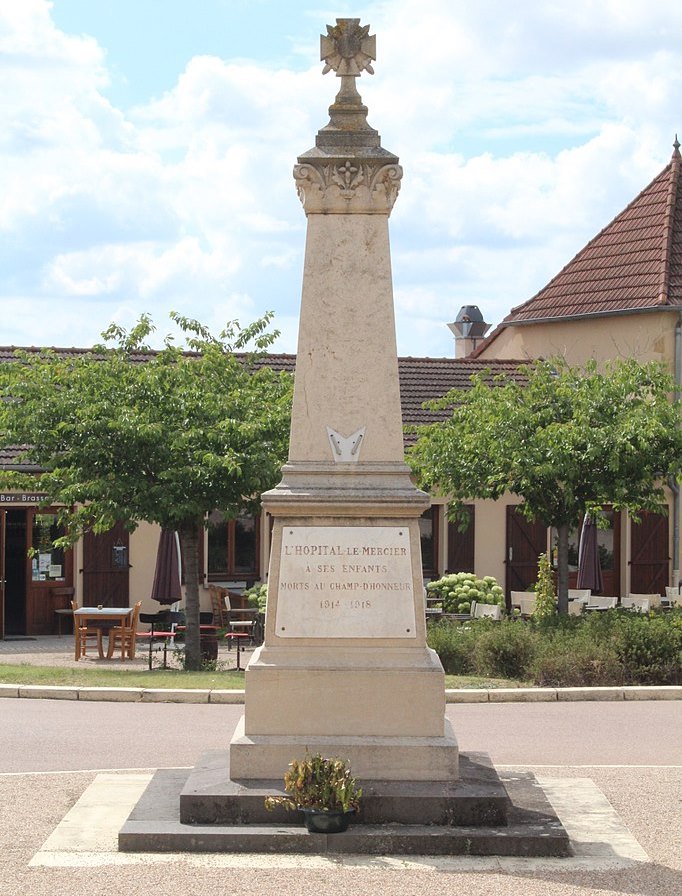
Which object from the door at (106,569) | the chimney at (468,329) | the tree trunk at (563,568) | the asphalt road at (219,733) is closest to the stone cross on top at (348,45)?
the asphalt road at (219,733)

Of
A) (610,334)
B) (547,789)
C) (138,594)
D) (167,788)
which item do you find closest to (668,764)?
(547,789)

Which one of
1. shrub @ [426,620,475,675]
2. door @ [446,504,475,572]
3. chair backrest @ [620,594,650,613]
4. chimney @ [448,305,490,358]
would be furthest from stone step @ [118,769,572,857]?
chimney @ [448,305,490,358]

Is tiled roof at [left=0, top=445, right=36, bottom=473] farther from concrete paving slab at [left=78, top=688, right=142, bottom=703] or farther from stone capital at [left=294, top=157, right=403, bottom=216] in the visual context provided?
stone capital at [left=294, top=157, right=403, bottom=216]

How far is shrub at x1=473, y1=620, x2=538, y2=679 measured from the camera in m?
17.0

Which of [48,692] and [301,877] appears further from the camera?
[48,692]

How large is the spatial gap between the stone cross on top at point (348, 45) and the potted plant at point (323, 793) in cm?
444

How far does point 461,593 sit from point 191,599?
564cm

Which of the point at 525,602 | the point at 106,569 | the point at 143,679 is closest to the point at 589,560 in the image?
the point at 525,602

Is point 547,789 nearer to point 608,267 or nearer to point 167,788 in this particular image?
point 167,788

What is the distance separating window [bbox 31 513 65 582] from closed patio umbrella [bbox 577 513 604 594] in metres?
8.72

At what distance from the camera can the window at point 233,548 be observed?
2591 centimetres

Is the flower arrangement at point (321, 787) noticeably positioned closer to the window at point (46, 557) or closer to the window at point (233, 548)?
the window at point (46, 557)

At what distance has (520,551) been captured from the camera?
2741cm

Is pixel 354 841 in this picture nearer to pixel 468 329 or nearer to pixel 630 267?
pixel 630 267
